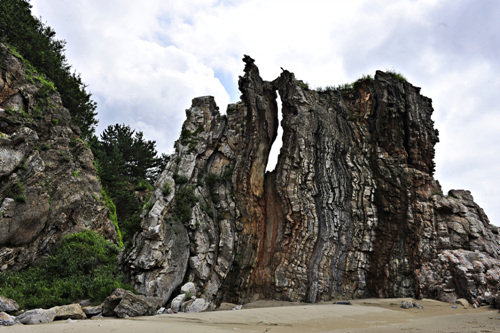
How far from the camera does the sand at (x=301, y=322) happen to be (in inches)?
271

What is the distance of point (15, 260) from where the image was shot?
1371 centimetres

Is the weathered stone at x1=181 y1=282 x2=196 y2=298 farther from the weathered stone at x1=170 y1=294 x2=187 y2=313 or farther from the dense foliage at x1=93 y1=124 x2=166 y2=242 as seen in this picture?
the dense foliage at x1=93 y1=124 x2=166 y2=242

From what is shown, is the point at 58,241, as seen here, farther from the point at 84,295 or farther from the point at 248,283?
the point at 248,283

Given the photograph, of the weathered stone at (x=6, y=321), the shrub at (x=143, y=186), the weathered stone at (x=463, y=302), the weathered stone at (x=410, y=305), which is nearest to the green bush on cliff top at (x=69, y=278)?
the weathered stone at (x=6, y=321)

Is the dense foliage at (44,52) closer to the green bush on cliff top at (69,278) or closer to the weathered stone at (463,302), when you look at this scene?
the green bush on cliff top at (69,278)

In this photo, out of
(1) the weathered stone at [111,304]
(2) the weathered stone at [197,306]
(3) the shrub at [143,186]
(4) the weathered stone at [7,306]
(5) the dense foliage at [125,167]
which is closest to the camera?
(4) the weathered stone at [7,306]

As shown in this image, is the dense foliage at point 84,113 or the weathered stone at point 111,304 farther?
the dense foliage at point 84,113

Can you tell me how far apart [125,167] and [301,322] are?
26.8 m

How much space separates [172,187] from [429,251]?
14.1 m

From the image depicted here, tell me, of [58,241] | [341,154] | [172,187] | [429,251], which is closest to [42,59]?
[58,241]

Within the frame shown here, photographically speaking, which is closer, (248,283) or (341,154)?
(248,283)

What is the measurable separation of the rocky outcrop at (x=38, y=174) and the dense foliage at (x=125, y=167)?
4044mm

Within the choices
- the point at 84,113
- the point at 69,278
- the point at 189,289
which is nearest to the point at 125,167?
the point at 84,113

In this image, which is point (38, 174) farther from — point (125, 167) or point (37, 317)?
point (125, 167)
